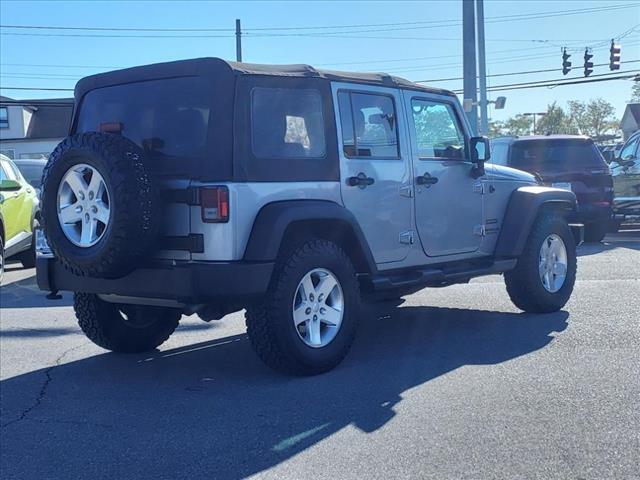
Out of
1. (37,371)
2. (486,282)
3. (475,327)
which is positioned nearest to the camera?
(37,371)

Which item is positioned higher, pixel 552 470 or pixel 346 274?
pixel 346 274

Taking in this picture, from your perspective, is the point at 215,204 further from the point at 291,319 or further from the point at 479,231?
the point at 479,231

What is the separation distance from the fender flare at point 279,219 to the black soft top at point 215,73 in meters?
0.90

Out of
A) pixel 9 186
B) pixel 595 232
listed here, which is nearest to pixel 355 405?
pixel 9 186

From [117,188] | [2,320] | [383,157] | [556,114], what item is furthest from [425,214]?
[556,114]

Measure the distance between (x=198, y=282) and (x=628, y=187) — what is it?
1166 centimetres

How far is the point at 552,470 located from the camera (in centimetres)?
387

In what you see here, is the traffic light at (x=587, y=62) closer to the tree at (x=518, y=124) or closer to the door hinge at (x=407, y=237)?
the door hinge at (x=407, y=237)

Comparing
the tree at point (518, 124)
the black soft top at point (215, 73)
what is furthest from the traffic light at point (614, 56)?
the tree at point (518, 124)

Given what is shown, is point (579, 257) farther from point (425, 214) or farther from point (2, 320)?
point (2, 320)

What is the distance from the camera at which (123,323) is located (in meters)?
6.52

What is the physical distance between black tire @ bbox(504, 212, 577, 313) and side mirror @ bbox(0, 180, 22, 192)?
270 inches

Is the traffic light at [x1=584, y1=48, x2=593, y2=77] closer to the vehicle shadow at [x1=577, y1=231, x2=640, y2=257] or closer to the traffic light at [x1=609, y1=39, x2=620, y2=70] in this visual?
the traffic light at [x1=609, y1=39, x2=620, y2=70]

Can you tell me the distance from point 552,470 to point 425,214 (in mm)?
3032
